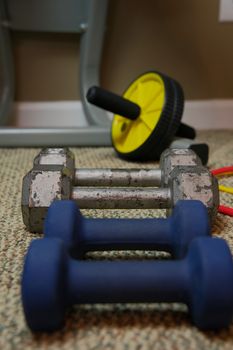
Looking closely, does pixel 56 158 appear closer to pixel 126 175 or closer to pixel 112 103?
pixel 126 175

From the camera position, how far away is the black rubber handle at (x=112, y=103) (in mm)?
982

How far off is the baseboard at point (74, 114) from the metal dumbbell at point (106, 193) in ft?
3.45

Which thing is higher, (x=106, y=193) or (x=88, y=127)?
(x=106, y=193)

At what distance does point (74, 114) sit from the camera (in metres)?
1.61

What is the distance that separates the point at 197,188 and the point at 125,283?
0.23m

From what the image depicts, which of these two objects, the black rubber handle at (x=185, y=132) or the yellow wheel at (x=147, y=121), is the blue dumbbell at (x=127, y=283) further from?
the black rubber handle at (x=185, y=132)

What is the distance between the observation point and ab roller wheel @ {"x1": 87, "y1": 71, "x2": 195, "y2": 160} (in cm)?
95

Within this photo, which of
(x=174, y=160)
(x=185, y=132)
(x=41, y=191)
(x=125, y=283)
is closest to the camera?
(x=125, y=283)

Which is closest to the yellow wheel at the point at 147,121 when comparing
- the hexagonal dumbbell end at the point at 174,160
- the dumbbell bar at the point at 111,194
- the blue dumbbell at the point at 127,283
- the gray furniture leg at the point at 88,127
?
the gray furniture leg at the point at 88,127

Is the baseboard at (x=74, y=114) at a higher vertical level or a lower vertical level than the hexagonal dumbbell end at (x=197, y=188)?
lower

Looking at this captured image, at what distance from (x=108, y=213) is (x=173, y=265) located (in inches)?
12.7

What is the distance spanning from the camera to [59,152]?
709mm

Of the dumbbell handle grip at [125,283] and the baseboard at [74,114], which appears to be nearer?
the dumbbell handle grip at [125,283]

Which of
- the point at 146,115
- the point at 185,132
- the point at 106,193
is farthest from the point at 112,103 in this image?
the point at 106,193
